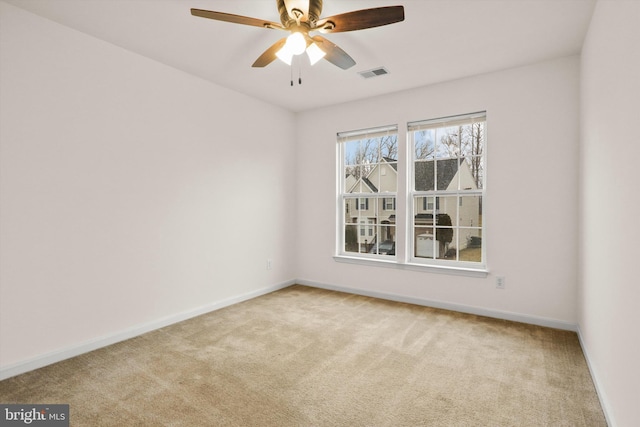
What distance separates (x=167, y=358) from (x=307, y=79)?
123 inches

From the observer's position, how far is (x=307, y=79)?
3.74 meters

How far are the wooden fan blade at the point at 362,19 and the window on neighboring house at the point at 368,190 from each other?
2.36 metres

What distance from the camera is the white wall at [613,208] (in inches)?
57.8

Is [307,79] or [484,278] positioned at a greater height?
[307,79]

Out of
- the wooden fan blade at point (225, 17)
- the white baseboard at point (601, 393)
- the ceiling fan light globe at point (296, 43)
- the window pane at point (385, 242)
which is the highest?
the wooden fan blade at point (225, 17)

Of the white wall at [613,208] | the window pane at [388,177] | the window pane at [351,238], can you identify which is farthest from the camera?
the window pane at [351,238]

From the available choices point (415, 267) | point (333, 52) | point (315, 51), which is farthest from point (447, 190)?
point (315, 51)

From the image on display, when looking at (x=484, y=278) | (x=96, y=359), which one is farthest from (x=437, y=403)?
(x=96, y=359)

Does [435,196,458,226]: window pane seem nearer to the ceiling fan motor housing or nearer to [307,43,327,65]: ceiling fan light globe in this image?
[307,43,327,65]: ceiling fan light globe

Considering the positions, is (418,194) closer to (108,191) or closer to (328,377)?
(328,377)

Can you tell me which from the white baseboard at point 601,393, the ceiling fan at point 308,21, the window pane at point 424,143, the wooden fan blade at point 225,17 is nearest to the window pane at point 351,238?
the window pane at point 424,143

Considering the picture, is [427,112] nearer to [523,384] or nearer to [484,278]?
[484,278]

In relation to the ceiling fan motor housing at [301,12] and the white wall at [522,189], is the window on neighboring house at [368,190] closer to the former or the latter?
the white wall at [522,189]

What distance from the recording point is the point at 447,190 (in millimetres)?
3969
